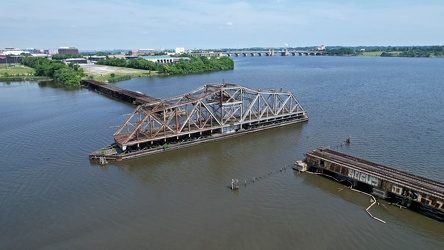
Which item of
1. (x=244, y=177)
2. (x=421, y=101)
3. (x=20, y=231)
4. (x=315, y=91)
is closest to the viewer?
(x=20, y=231)

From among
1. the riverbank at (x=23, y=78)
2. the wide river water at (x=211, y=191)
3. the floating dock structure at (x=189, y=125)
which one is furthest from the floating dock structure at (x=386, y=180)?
the riverbank at (x=23, y=78)

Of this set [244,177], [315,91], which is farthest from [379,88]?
[244,177]

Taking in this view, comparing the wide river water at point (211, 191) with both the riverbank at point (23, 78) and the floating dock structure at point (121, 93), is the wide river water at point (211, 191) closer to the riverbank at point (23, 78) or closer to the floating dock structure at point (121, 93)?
the floating dock structure at point (121, 93)

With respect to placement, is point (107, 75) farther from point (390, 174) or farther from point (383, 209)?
point (383, 209)

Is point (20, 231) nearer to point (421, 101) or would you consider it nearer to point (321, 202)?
point (321, 202)

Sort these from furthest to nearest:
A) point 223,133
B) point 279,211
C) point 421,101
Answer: point 421,101
point 223,133
point 279,211

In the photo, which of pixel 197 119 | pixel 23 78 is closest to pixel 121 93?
pixel 197 119

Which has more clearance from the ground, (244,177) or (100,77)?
(100,77)
